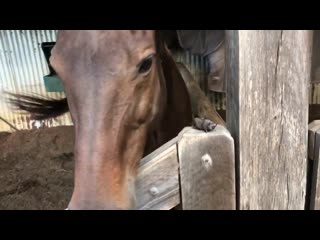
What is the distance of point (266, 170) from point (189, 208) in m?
0.19

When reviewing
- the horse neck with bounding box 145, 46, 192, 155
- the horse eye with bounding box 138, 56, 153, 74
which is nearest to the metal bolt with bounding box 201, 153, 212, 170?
the horse eye with bounding box 138, 56, 153, 74

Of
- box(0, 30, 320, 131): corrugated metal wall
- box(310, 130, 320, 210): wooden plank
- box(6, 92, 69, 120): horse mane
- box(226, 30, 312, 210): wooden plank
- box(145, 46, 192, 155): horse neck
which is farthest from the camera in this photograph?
box(0, 30, 320, 131): corrugated metal wall

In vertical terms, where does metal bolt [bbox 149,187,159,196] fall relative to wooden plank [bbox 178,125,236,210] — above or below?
below

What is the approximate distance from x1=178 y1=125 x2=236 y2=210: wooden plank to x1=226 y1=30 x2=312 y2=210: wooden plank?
0.03 metres

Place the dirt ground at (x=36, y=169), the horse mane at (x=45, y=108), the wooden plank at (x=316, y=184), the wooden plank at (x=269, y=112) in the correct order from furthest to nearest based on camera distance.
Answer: the horse mane at (x=45, y=108)
the dirt ground at (x=36, y=169)
the wooden plank at (x=316, y=184)
the wooden plank at (x=269, y=112)

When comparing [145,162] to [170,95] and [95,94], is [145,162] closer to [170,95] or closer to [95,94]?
[95,94]

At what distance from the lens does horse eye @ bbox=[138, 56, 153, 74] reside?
1.03 meters

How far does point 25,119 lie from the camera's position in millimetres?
3623

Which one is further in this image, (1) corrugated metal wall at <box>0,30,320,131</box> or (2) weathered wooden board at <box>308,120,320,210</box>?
(1) corrugated metal wall at <box>0,30,320,131</box>

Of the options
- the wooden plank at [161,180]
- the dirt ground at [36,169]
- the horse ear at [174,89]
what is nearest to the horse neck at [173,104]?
the horse ear at [174,89]

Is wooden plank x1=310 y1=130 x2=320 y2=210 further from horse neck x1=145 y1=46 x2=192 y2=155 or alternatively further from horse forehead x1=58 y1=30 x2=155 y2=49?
horse neck x1=145 y1=46 x2=192 y2=155

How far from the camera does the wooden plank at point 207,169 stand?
761 millimetres

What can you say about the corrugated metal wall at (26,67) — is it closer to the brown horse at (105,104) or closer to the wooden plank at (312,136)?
the brown horse at (105,104)
